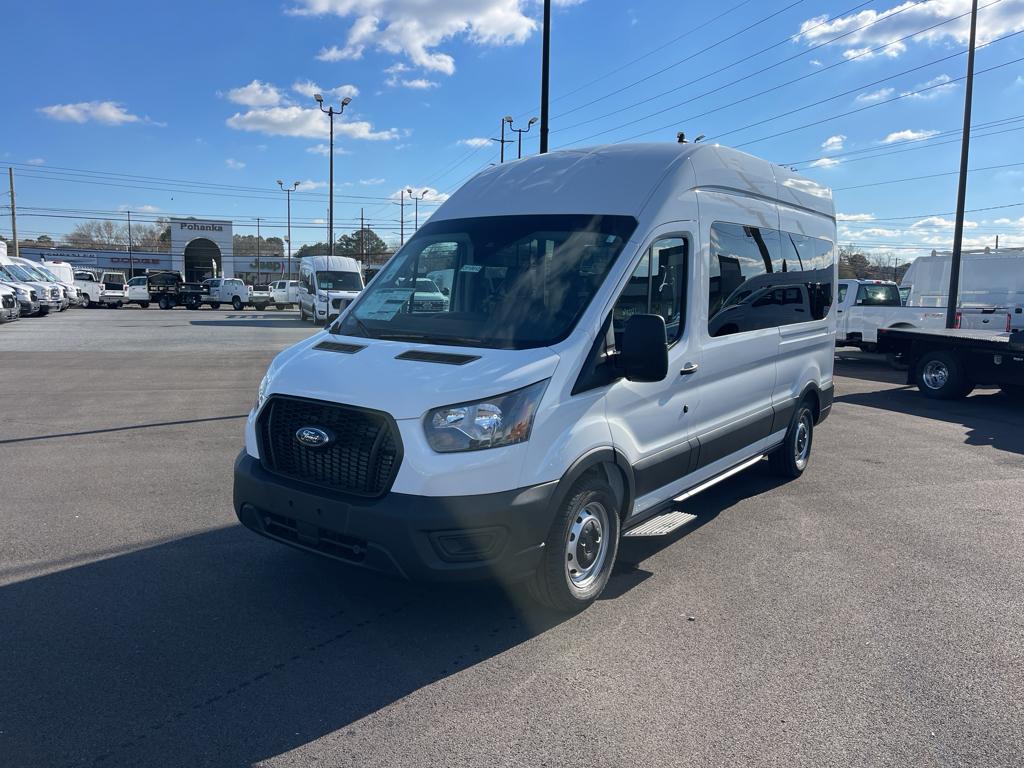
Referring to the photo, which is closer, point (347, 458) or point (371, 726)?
point (371, 726)

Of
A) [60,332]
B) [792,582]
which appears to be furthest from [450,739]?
[60,332]

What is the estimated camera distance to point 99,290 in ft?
141

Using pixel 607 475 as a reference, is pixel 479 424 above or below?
above

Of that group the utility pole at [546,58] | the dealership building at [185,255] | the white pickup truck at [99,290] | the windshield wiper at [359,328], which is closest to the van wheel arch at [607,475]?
the windshield wiper at [359,328]

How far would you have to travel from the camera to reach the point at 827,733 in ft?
10.5

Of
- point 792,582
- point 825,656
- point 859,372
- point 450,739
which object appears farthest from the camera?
point 859,372

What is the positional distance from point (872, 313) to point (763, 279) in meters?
14.4

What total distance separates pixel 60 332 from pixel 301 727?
2311 cm

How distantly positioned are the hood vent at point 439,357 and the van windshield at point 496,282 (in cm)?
21

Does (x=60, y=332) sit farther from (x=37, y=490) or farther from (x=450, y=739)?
(x=450, y=739)

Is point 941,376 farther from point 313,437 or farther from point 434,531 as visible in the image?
point 313,437

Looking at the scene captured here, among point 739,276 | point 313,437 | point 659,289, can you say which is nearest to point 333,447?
point 313,437

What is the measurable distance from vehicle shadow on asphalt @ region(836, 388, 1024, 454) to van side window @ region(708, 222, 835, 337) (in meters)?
3.71

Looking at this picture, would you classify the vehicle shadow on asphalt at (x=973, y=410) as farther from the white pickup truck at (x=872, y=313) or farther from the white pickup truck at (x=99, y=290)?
the white pickup truck at (x=99, y=290)
